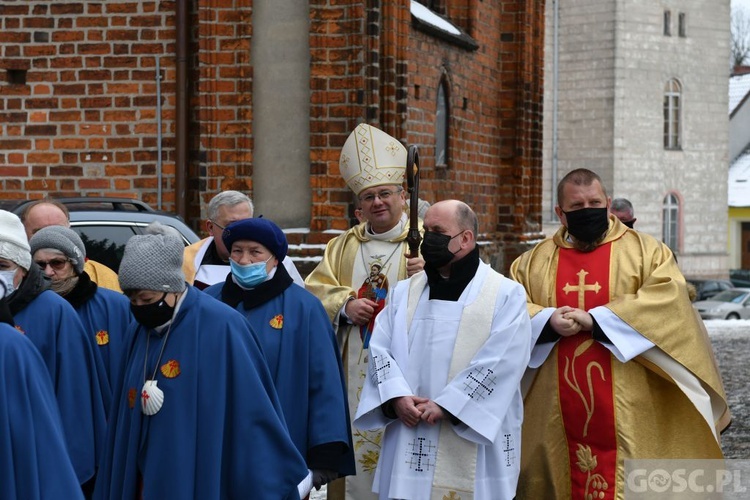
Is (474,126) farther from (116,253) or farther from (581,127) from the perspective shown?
(581,127)

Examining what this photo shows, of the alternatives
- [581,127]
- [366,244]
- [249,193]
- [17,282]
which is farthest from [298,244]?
[581,127]

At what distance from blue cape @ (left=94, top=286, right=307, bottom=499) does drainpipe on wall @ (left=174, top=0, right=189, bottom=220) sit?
23.0 feet

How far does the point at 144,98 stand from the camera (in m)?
11.3

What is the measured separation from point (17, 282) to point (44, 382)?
35.8 inches

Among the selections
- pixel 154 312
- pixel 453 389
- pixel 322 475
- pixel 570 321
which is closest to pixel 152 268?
pixel 154 312

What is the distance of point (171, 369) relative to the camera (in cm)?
415

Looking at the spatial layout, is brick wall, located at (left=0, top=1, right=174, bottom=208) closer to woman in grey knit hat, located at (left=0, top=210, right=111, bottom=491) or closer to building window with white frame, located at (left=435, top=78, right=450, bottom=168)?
building window with white frame, located at (left=435, top=78, right=450, bottom=168)

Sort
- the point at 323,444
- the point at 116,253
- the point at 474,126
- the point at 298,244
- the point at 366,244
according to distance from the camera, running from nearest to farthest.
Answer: the point at 323,444
the point at 366,244
the point at 116,253
the point at 298,244
the point at 474,126

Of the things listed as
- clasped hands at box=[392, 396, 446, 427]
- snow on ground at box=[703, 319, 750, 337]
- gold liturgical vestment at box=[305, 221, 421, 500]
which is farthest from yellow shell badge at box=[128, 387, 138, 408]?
snow on ground at box=[703, 319, 750, 337]

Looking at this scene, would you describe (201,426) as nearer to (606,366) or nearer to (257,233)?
(257,233)

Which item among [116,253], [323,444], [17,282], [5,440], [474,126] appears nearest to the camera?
[5,440]

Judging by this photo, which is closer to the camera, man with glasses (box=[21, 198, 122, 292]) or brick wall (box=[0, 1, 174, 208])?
man with glasses (box=[21, 198, 122, 292])

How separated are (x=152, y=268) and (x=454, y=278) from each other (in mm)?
1459

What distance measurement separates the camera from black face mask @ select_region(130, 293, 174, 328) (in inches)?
164
